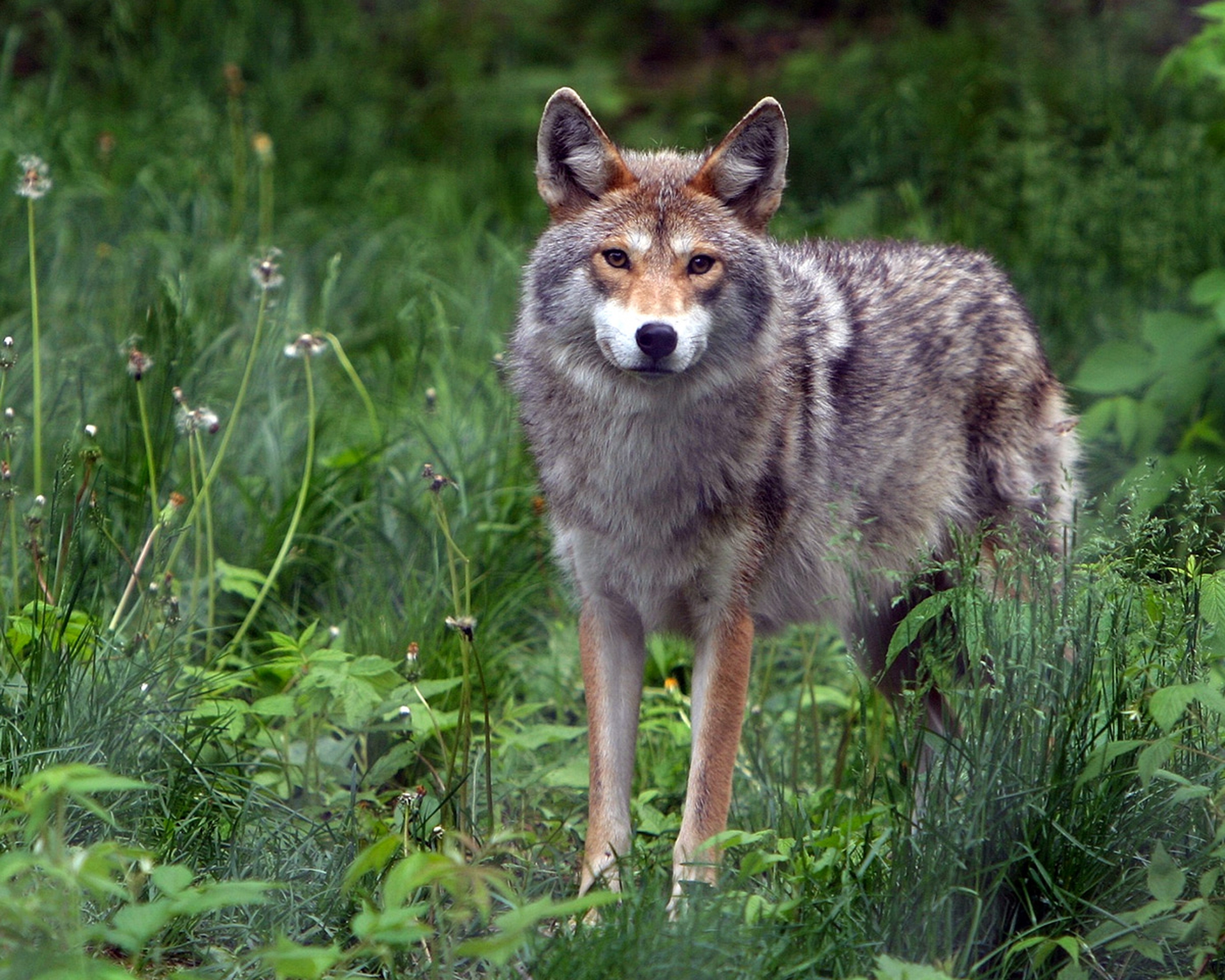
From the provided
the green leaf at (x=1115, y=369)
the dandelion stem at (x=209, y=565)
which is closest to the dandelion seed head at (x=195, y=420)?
the dandelion stem at (x=209, y=565)

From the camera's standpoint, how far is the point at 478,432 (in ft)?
17.6

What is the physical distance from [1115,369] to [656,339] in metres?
3.03

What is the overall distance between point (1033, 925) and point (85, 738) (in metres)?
2.18

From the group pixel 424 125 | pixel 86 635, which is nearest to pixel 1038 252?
pixel 424 125

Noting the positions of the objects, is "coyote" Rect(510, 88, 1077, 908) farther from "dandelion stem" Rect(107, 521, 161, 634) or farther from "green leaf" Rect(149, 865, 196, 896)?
"green leaf" Rect(149, 865, 196, 896)

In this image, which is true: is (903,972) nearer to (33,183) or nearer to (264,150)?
(33,183)

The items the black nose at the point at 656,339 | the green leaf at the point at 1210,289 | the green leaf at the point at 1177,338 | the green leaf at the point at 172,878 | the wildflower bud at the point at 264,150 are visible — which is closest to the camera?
the green leaf at the point at 172,878

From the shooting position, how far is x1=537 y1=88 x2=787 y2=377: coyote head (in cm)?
341

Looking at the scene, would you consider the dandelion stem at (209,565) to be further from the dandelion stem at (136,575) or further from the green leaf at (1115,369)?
the green leaf at (1115,369)

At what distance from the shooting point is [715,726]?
12.0ft

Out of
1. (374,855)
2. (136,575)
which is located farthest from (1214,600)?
(136,575)

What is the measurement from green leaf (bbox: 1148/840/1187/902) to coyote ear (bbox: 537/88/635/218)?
2146 millimetres

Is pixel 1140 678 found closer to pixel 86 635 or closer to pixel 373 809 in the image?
pixel 373 809

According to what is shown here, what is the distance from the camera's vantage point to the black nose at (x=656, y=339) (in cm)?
332
